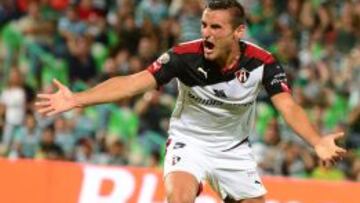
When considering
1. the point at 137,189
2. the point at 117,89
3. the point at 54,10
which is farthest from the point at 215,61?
the point at 54,10

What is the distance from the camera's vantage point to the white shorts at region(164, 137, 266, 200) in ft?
25.1

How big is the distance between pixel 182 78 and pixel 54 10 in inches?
340

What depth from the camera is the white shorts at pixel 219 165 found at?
7645mm

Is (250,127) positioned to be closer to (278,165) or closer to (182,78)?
(182,78)

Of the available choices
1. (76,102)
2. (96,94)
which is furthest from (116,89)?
(76,102)

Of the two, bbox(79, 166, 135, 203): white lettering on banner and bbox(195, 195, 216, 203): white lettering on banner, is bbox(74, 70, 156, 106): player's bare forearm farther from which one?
bbox(79, 166, 135, 203): white lettering on banner

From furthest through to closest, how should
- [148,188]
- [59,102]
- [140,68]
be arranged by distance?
[140,68], [148,188], [59,102]

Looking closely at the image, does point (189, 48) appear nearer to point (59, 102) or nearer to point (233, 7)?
point (233, 7)

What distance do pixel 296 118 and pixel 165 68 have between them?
3.04 ft

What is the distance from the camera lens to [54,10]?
16.0 metres

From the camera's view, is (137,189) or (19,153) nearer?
(137,189)

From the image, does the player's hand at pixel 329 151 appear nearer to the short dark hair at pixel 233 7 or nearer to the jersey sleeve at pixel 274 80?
the jersey sleeve at pixel 274 80

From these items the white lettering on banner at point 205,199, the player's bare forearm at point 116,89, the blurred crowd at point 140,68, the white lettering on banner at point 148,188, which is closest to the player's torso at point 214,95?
the player's bare forearm at point 116,89

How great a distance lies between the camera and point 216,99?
7.65 meters
